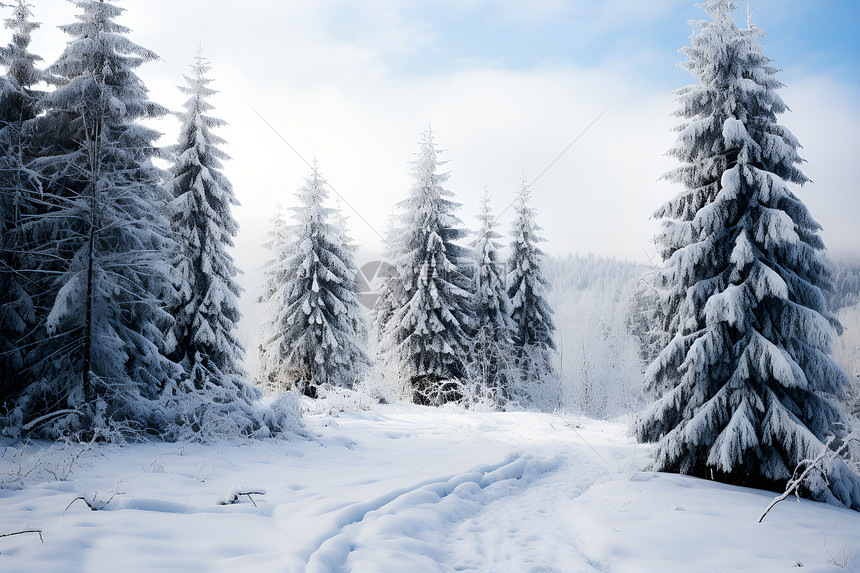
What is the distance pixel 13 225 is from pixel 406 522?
952 cm

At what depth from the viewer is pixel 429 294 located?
69.9 ft

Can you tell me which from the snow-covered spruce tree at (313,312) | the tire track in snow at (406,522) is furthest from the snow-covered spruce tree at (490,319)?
the tire track in snow at (406,522)

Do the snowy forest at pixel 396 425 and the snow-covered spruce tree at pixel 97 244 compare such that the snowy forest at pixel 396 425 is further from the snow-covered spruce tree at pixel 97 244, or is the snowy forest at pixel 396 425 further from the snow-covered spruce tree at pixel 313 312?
the snow-covered spruce tree at pixel 313 312

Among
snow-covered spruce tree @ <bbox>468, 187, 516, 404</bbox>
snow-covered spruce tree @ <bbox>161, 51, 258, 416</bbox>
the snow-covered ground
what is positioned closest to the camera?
the snow-covered ground

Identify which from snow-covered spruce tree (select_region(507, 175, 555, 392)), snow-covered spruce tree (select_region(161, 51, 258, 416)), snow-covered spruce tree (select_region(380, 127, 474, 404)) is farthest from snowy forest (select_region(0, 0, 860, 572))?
snow-covered spruce tree (select_region(507, 175, 555, 392))

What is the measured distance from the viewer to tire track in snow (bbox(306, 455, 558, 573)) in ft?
13.1

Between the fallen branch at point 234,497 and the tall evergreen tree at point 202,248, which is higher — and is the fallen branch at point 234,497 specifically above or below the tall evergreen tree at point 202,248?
below

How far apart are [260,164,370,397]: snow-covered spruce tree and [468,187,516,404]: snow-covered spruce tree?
574 cm

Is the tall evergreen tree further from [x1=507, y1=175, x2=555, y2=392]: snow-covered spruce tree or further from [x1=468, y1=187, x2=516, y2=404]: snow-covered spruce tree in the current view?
[x1=507, y1=175, x2=555, y2=392]: snow-covered spruce tree

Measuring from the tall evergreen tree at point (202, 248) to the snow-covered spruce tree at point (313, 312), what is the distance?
19.8 ft

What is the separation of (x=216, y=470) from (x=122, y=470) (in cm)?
121

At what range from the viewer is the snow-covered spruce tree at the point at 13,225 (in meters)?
8.40

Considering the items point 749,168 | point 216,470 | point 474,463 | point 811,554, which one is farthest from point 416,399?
point 811,554

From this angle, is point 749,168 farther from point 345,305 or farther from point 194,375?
point 345,305
